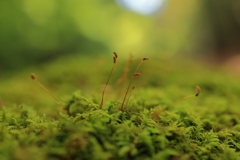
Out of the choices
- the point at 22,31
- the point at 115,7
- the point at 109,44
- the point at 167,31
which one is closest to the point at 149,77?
the point at 22,31

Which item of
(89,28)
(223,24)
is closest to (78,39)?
(89,28)

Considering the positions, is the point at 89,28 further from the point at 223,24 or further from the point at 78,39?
the point at 223,24

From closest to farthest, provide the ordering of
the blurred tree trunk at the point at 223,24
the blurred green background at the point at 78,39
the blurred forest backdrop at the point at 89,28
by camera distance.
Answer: the blurred green background at the point at 78,39 < the blurred forest backdrop at the point at 89,28 < the blurred tree trunk at the point at 223,24

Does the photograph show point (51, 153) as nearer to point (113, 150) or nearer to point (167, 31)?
point (113, 150)

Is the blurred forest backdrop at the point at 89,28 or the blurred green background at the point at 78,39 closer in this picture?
the blurred green background at the point at 78,39

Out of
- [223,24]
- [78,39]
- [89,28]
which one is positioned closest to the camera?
[78,39]

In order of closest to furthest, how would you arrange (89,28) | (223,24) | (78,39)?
(78,39) → (89,28) → (223,24)

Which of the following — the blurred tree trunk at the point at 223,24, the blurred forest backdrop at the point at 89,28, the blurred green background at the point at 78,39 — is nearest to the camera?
the blurred green background at the point at 78,39
